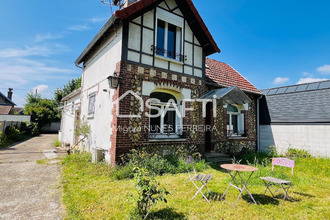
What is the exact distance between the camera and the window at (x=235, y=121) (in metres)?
9.65

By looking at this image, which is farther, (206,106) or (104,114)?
(206,106)

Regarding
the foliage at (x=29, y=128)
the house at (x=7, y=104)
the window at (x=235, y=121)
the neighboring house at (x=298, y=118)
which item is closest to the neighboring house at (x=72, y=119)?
the window at (x=235, y=121)

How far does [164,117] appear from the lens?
7.23 metres

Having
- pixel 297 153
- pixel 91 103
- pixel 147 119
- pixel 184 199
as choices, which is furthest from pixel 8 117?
pixel 297 153

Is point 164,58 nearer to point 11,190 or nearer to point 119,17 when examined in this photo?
point 119,17

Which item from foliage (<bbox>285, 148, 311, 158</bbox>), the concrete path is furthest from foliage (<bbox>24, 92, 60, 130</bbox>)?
foliage (<bbox>285, 148, 311, 158</bbox>)

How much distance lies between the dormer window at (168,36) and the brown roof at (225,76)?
223 cm

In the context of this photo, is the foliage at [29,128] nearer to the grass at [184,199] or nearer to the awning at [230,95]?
the grass at [184,199]

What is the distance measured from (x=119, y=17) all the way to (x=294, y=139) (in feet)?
32.7

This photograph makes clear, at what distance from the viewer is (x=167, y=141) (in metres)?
6.80

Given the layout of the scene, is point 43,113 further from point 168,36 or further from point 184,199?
point 184,199

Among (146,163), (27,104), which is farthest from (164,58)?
(27,104)

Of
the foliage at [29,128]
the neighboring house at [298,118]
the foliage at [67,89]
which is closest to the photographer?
the neighboring house at [298,118]

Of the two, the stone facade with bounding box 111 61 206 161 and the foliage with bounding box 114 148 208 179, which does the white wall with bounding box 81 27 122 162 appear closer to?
the stone facade with bounding box 111 61 206 161
